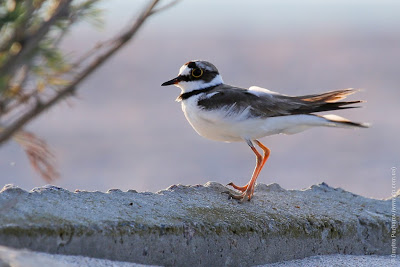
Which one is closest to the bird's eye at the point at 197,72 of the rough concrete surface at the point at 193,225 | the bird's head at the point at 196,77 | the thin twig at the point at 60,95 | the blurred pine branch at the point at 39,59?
the bird's head at the point at 196,77

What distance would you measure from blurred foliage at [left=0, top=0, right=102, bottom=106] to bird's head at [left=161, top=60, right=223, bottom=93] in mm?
2731

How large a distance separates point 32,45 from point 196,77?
11.8 ft

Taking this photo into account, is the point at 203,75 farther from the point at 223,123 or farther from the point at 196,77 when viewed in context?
the point at 223,123

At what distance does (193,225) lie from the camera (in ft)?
16.9

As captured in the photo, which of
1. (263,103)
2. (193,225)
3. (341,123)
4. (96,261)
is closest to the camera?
(96,261)

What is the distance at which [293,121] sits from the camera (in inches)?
254

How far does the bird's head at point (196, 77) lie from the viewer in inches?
271

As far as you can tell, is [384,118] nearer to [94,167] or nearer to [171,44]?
[94,167]

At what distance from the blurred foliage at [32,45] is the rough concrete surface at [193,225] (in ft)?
3.22

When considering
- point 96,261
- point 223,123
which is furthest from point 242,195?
point 96,261

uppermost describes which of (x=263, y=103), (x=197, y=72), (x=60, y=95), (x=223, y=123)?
(x=197, y=72)

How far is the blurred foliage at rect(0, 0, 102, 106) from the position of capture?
11.3 feet

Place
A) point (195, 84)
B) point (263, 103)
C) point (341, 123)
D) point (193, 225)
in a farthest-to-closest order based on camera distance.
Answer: point (195, 84), point (263, 103), point (341, 123), point (193, 225)

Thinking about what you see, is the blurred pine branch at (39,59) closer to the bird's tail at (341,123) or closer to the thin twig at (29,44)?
the thin twig at (29,44)
